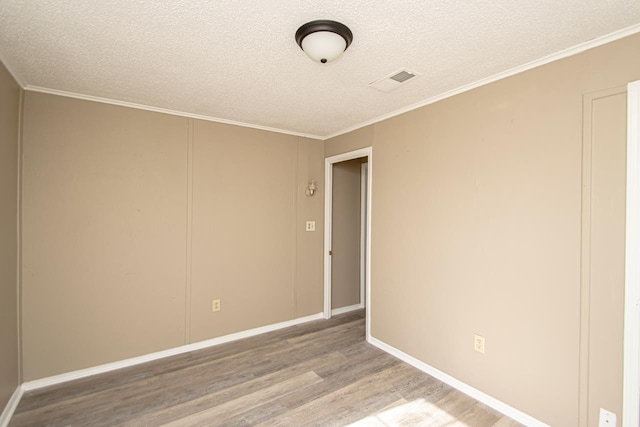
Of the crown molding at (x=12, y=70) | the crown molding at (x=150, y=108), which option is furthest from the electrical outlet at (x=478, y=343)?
the crown molding at (x=12, y=70)

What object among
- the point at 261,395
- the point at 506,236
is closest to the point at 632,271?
the point at 506,236

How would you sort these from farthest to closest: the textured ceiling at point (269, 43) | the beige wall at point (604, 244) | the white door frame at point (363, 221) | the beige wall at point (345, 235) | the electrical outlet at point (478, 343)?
the white door frame at point (363, 221) → the beige wall at point (345, 235) → the electrical outlet at point (478, 343) → the beige wall at point (604, 244) → the textured ceiling at point (269, 43)

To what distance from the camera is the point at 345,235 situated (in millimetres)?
4113

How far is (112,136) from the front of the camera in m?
2.58

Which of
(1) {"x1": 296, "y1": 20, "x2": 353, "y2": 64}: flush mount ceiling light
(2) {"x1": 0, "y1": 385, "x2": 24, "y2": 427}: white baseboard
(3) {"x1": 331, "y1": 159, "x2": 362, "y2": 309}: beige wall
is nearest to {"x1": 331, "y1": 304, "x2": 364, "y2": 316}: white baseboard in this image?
(3) {"x1": 331, "y1": 159, "x2": 362, "y2": 309}: beige wall

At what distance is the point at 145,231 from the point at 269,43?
6.75 ft

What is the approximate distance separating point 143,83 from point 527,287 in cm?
312

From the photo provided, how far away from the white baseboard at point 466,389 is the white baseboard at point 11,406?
290cm

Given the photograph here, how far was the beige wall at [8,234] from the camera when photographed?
6.23 feet

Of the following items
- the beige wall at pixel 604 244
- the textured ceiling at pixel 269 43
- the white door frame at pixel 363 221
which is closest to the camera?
the textured ceiling at pixel 269 43

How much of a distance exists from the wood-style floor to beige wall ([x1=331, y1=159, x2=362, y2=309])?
118 cm

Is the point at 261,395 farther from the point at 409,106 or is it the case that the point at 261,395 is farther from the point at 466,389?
the point at 409,106

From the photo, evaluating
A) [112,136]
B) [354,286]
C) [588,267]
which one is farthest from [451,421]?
[112,136]

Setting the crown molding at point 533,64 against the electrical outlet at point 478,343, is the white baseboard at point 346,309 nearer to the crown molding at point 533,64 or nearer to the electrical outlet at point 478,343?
the electrical outlet at point 478,343
